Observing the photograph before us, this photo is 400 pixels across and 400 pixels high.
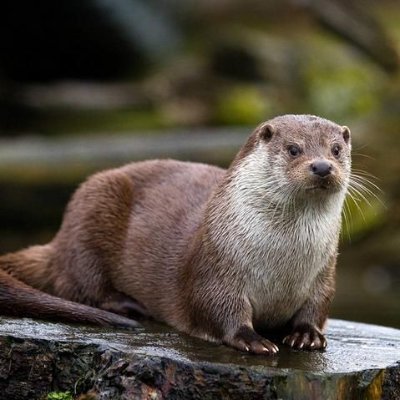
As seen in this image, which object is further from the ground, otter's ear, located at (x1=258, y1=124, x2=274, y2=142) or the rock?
otter's ear, located at (x1=258, y1=124, x2=274, y2=142)

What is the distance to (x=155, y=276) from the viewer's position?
5207 mm

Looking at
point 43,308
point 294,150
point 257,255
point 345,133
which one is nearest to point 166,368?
point 257,255

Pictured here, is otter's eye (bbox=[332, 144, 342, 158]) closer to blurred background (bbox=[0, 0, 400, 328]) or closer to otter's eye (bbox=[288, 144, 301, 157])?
otter's eye (bbox=[288, 144, 301, 157])

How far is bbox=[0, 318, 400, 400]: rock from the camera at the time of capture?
13.2 feet

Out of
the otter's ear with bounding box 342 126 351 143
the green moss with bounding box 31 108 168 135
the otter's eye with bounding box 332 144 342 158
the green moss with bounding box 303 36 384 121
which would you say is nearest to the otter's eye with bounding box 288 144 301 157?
the otter's eye with bounding box 332 144 342 158

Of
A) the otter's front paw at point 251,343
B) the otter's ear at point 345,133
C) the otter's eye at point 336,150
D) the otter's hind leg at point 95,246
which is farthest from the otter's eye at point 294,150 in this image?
the otter's hind leg at point 95,246

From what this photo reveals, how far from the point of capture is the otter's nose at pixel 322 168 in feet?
14.4

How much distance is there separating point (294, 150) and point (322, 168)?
213 mm

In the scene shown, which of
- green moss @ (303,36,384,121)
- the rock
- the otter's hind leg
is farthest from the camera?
green moss @ (303,36,384,121)

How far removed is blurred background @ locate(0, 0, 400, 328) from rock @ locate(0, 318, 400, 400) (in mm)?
6310

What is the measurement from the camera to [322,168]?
14.4 ft

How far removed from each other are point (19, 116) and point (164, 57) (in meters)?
1.98

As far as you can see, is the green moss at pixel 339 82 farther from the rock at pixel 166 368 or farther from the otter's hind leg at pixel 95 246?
the rock at pixel 166 368

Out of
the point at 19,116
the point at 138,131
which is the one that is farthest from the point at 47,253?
the point at 19,116
